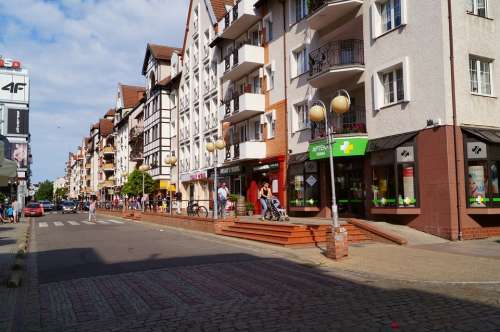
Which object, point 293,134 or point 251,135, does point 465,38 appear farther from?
point 251,135

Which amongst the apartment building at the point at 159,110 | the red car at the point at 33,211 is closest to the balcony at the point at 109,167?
the apartment building at the point at 159,110

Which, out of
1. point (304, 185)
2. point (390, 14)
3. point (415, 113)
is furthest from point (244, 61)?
point (415, 113)

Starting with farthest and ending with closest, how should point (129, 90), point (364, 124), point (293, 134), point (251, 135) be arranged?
point (129, 90), point (251, 135), point (293, 134), point (364, 124)

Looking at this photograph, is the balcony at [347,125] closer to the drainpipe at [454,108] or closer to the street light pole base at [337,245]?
the drainpipe at [454,108]

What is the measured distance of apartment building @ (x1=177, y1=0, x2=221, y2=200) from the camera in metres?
36.5

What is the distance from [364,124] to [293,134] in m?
5.46

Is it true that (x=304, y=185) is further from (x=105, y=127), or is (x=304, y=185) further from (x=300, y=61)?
(x=105, y=127)

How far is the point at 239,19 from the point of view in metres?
29.1

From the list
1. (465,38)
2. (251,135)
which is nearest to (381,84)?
(465,38)

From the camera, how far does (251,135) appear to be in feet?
98.1

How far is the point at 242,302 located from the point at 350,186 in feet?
46.3

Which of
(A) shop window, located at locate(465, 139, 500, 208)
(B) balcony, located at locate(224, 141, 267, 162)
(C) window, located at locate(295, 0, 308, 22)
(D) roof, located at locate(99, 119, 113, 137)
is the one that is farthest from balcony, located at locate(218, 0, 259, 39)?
(D) roof, located at locate(99, 119, 113, 137)

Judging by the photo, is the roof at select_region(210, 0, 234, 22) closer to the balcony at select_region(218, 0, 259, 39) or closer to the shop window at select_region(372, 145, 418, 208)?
the balcony at select_region(218, 0, 259, 39)

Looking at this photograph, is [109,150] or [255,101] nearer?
[255,101]
